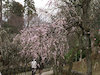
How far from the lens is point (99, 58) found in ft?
35.8

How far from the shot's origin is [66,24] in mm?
4832

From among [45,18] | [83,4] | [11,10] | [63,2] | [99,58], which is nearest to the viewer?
[83,4]

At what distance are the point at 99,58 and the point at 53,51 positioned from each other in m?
6.39

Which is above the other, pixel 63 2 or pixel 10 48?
pixel 63 2

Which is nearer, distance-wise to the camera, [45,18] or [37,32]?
[37,32]

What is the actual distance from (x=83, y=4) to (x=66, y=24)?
0.76m

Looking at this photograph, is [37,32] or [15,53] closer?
[37,32]

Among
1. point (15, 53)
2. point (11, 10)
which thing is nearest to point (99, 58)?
point (15, 53)

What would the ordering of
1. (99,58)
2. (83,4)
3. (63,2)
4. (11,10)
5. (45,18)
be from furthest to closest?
(11,10) → (99,58) → (45,18) → (63,2) → (83,4)

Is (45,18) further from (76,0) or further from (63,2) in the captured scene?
(76,0)

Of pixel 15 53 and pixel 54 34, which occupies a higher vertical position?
pixel 54 34

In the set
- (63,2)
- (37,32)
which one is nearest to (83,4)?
(63,2)

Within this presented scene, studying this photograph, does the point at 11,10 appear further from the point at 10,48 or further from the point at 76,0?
the point at 76,0

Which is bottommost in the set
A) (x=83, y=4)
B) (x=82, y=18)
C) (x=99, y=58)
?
(x=99, y=58)
